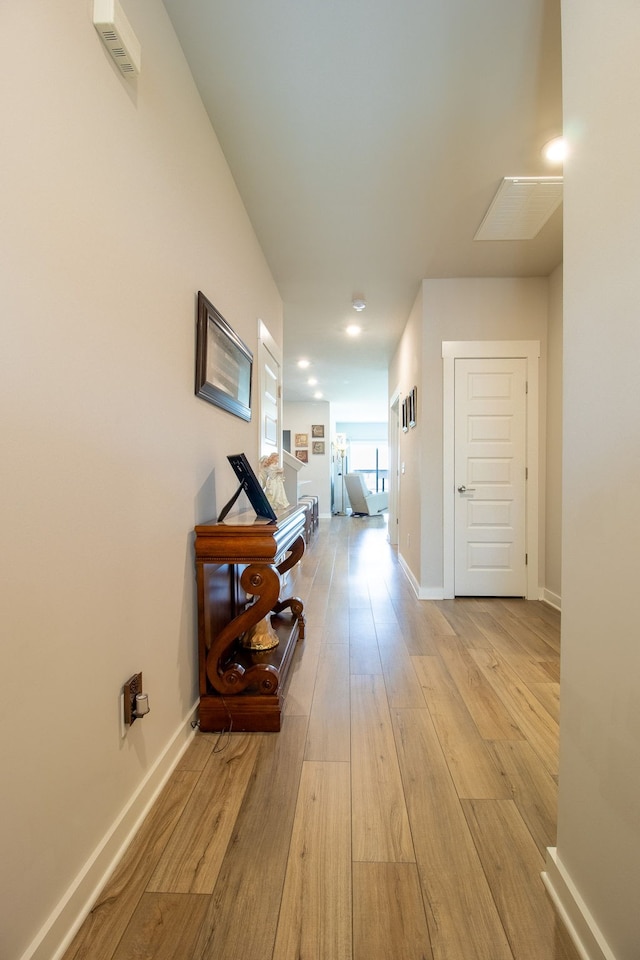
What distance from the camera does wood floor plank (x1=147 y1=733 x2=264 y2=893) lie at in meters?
1.05

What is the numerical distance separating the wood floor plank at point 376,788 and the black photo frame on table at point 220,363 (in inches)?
56.7

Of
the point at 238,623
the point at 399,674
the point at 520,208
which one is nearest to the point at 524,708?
the point at 399,674

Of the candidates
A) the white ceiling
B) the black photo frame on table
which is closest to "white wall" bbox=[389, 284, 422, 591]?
the white ceiling

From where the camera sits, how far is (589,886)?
0.89 metres

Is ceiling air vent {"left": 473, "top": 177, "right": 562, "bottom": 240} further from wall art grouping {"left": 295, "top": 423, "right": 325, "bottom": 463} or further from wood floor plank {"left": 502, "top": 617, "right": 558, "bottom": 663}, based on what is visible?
wall art grouping {"left": 295, "top": 423, "right": 325, "bottom": 463}

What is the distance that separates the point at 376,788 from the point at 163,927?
0.66m

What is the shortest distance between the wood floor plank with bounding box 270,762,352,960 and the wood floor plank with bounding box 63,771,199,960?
1.11 feet

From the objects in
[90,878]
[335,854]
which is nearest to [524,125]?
[335,854]

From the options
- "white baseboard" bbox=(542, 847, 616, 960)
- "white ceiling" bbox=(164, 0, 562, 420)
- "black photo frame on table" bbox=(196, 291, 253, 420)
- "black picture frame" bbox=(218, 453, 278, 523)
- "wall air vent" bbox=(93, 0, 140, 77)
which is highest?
"white ceiling" bbox=(164, 0, 562, 420)

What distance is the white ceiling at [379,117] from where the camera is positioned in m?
1.47

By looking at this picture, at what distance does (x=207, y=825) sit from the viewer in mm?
1215

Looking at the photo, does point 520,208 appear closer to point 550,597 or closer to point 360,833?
point 550,597

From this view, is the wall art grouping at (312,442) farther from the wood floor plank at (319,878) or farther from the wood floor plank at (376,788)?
the wood floor plank at (319,878)

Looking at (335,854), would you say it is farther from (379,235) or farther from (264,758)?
(379,235)
